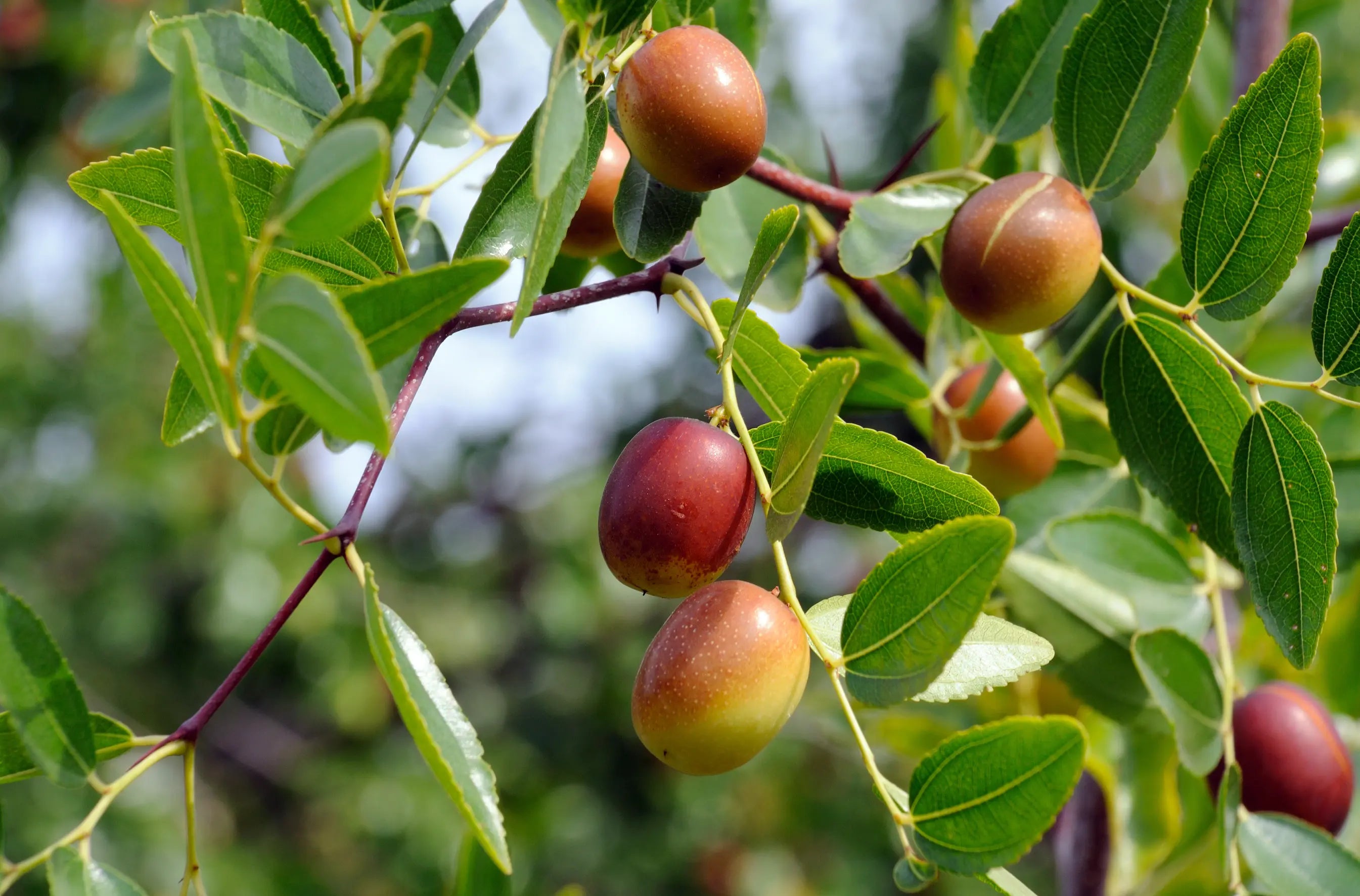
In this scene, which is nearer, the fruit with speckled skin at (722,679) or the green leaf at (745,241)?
the fruit with speckled skin at (722,679)

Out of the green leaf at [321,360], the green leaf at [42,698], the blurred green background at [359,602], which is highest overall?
the green leaf at [321,360]

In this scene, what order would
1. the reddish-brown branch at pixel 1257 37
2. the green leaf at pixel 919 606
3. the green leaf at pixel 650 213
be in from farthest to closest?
the reddish-brown branch at pixel 1257 37 → the green leaf at pixel 650 213 → the green leaf at pixel 919 606

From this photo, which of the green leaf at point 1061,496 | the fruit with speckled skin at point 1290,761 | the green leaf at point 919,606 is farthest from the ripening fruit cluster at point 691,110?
the fruit with speckled skin at point 1290,761

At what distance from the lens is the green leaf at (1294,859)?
3.21 ft

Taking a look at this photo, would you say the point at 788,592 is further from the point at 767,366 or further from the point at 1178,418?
the point at 1178,418

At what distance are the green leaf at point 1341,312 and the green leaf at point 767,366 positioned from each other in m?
0.41

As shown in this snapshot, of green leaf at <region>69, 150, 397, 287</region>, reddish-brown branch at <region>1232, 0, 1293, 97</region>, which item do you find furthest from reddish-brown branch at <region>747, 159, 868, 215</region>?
reddish-brown branch at <region>1232, 0, 1293, 97</region>

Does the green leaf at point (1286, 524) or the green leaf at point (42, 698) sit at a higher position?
the green leaf at point (1286, 524)

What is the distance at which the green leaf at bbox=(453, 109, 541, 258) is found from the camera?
0.81m

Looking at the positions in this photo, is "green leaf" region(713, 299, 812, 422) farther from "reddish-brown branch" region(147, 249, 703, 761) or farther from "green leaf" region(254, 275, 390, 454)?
"green leaf" region(254, 275, 390, 454)

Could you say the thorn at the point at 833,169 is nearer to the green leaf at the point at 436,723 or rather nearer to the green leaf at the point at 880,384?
the green leaf at the point at 880,384

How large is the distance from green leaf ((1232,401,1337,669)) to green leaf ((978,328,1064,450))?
0.18 m

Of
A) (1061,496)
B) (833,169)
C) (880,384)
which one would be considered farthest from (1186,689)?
(833,169)

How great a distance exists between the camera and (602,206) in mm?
995
